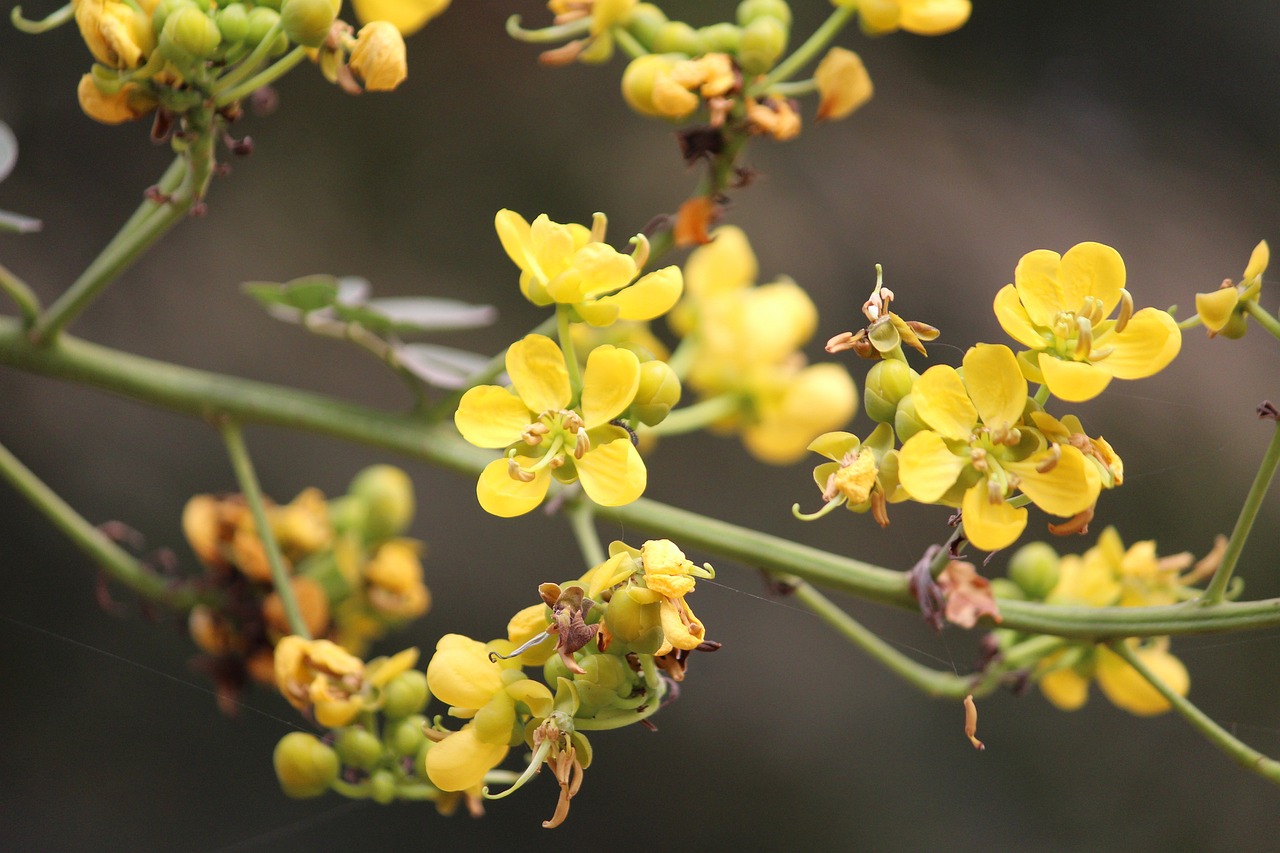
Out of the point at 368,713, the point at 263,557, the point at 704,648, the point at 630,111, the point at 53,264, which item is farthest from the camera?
the point at 630,111

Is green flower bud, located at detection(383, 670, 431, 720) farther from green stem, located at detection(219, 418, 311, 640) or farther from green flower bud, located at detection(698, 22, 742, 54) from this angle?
green flower bud, located at detection(698, 22, 742, 54)

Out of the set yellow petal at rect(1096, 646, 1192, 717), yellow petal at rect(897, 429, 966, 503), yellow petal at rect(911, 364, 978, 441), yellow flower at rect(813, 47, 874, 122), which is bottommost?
yellow petal at rect(1096, 646, 1192, 717)

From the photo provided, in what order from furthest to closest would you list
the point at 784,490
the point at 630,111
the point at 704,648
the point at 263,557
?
the point at 630,111 → the point at 784,490 → the point at 263,557 → the point at 704,648

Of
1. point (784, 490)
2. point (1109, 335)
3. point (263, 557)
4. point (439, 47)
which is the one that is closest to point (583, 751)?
point (1109, 335)

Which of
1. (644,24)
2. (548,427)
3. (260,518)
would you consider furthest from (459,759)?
(644,24)

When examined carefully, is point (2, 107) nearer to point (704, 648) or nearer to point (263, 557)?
point (263, 557)

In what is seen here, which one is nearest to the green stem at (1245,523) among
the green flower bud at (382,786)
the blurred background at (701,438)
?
the green flower bud at (382,786)

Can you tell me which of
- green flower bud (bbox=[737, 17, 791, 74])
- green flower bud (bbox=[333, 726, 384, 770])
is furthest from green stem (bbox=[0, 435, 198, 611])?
green flower bud (bbox=[737, 17, 791, 74])
